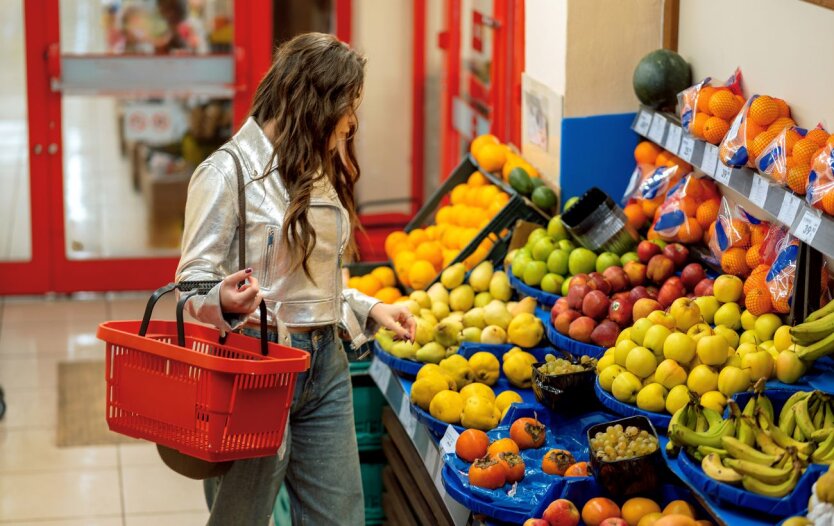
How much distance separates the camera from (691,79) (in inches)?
162

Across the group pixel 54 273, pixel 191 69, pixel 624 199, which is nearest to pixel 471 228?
pixel 624 199

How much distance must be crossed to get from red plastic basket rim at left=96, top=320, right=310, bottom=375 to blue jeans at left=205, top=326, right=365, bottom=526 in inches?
5.0

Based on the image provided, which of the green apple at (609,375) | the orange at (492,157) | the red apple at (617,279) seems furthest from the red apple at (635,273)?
the orange at (492,157)

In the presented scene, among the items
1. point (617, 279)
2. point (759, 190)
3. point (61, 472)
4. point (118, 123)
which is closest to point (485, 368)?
point (617, 279)

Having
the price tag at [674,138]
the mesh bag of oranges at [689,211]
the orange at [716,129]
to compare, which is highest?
the orange at [716,129]

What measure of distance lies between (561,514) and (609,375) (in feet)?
1.76

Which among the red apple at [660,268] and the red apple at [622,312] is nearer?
the red apple at [622,312]

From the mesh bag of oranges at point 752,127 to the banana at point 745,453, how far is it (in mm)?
1022

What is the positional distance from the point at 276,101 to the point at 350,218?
0.46m

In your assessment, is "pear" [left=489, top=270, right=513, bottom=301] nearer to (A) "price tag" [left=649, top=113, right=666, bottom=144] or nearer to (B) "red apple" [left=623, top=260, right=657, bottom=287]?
(B) "red apple" [left=623, top=260, right=657, bottom=287]

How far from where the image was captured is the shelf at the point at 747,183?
2877mm

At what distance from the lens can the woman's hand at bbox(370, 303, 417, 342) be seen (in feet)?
10.5

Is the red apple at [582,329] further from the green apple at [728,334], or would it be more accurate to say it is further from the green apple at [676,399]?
the green apple at [676,399]

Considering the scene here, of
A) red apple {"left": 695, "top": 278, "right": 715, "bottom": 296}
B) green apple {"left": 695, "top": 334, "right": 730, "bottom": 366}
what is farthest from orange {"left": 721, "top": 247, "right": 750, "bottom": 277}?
green apple {"left": 695, "top": 334, "right": 730, "bottom": 366}
